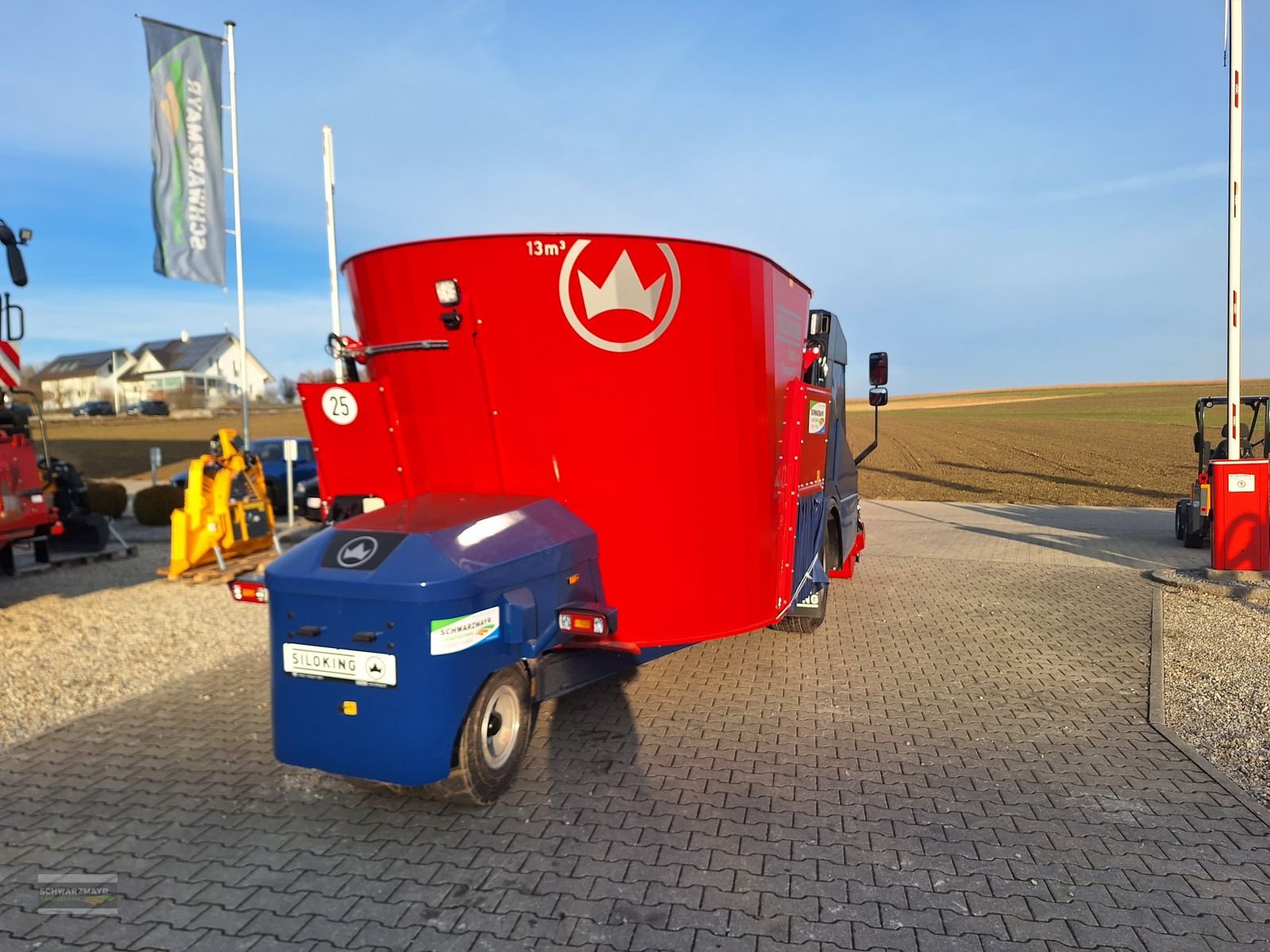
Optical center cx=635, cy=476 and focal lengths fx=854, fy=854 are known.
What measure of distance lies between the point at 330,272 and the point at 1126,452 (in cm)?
2761

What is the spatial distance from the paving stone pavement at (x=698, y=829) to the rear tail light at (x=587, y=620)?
2.73 ft

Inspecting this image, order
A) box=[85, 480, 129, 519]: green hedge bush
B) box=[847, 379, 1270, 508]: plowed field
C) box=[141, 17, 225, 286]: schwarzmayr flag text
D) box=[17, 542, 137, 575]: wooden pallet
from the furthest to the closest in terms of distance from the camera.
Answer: box=[847, 379, 1270, 508]: plowed field, box=[85, 480, 129, 519]: green hedge bush, box=[141, 17, 225, 286]: schwarzmayr flag text, box=[17, 542, 137, 575]: wooden pallet

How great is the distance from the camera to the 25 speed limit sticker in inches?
188

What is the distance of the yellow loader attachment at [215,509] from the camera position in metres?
9.60

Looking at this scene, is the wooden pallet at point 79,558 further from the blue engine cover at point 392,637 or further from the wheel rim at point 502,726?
the wheel rim at point 502,726

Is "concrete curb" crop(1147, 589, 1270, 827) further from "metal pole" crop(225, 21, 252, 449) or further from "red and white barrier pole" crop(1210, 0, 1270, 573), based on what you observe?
"metal pole" crop(225, 21, 252, 449)

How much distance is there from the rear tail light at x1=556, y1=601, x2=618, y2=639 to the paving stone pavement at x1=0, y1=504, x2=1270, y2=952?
2.73 feet

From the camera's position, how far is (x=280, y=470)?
1639cm

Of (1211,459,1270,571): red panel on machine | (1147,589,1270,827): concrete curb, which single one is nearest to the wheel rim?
(1147,589,1270,827): concrete curb

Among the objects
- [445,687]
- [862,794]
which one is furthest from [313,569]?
[862,794]

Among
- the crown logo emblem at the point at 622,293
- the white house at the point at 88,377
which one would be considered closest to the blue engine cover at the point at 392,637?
the crown logo emblem at the point at 622,293

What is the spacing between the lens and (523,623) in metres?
3.98

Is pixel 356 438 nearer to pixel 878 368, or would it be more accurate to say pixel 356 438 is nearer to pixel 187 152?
pixel 878 368

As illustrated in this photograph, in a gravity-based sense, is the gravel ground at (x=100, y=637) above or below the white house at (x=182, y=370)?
below
